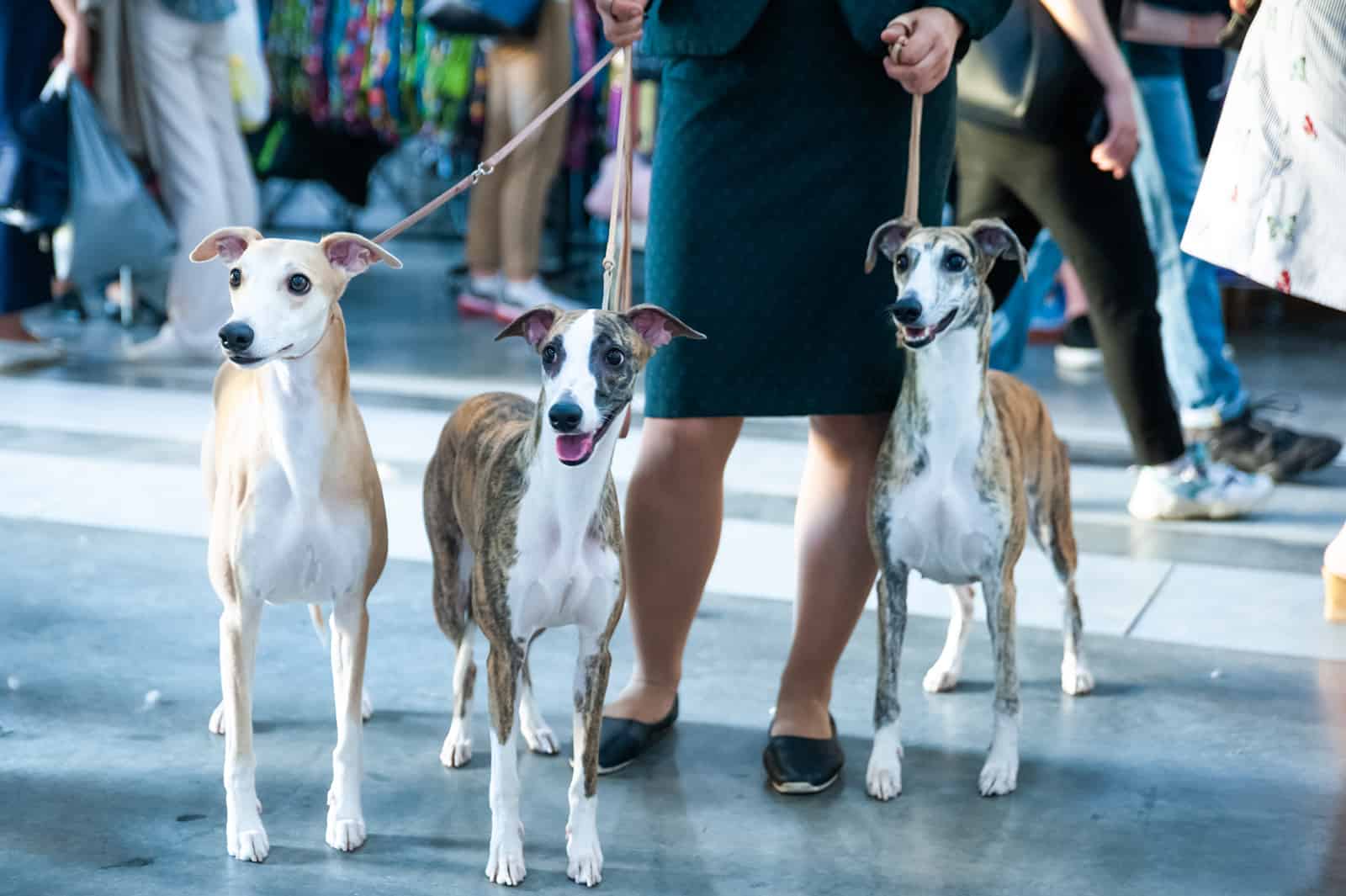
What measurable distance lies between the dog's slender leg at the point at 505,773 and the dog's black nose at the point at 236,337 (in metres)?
0.60

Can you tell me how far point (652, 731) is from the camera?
10.6 ft

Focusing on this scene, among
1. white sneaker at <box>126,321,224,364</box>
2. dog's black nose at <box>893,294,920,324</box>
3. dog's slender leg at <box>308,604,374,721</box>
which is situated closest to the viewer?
dog's black nose at <box>893,294,920,324</box>

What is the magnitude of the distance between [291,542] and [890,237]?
1.12m

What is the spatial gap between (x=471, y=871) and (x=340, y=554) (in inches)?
20.9

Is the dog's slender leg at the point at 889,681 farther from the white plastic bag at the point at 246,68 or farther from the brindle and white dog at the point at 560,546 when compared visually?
the white plastic bag at the point at 246,68

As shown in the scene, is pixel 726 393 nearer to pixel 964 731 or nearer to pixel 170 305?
pixel 964 731

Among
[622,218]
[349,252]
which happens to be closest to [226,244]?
[349,252]

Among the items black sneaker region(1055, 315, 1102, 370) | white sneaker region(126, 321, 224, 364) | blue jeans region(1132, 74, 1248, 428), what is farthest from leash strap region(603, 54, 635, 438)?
black sneaker region(1055, 315, 1102, 370)

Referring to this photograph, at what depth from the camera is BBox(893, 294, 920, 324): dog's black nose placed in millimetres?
2773

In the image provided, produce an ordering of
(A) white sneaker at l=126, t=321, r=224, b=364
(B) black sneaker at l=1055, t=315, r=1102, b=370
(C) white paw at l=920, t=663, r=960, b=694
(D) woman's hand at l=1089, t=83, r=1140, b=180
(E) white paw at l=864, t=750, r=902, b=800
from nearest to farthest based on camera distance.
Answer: (E) white paw at l=864, t=750, r=902, b=800 → (C) white paw at l=920, t=663, r=960, b=694 → (D) woman's hand at l=1089, t=83, r=1140, b=180 → (A) white sneaker at l=126, t=321, r=224, b=364 → (B) black sneaker at l=1055, t=315, r=1102, b=370

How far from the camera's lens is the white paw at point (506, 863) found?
2629 millimetres

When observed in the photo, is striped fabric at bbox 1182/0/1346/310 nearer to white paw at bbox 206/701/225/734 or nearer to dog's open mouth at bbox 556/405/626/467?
dog's open mouth at bbox 556/405/626/467

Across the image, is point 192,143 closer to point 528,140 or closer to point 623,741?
point 528,140

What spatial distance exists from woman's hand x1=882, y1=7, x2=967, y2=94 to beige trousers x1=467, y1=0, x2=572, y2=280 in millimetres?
5074
